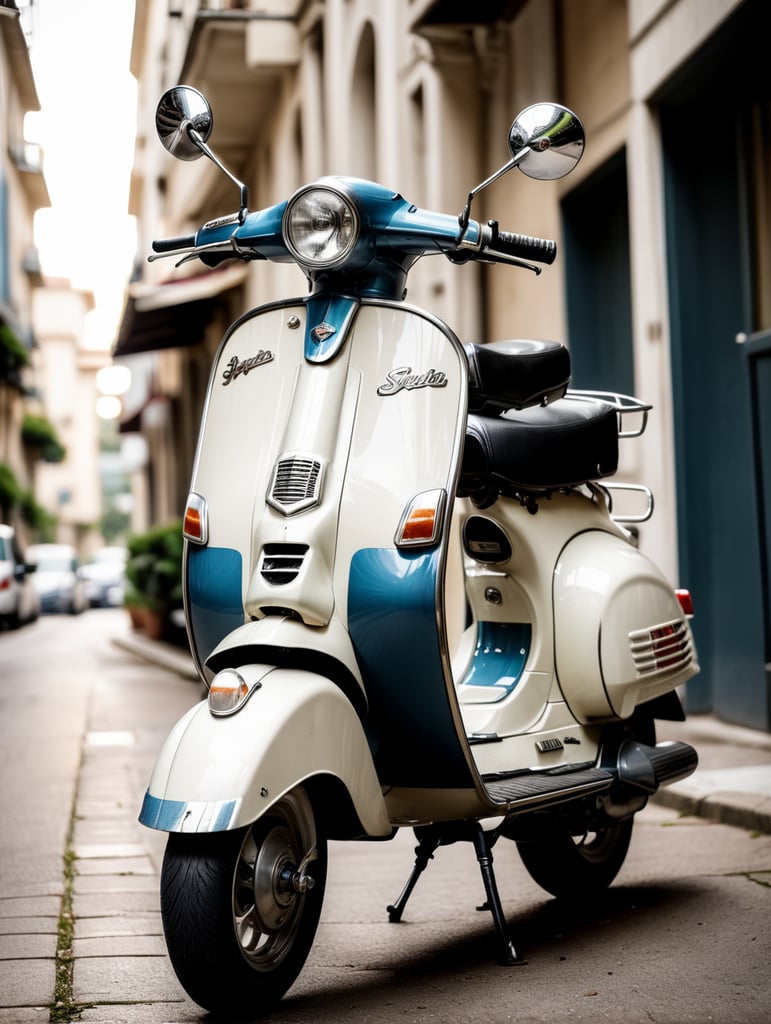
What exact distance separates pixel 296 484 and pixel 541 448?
0.90 m

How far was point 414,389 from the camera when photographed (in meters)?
3.76

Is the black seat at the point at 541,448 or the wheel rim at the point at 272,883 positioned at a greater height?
the black seat at the point at 541,448

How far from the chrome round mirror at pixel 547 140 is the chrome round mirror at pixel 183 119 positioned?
3.22 feet

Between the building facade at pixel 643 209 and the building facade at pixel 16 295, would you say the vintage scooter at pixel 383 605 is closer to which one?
the building facade at pixel 643 209

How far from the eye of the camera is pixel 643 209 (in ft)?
29.1

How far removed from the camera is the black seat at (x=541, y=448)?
4.08 meters

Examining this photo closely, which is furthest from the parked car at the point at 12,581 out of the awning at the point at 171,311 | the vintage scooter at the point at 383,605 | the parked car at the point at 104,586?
the vintage scooter at the point at 383,605

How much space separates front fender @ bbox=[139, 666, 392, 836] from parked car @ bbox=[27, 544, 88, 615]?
98.0 ft

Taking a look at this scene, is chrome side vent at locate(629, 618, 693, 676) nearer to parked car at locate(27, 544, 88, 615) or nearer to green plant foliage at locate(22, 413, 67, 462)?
parked car at locate(27, 544, 88, 615)

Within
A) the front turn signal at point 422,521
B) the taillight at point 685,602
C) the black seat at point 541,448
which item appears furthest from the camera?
the taillight at point 685,602

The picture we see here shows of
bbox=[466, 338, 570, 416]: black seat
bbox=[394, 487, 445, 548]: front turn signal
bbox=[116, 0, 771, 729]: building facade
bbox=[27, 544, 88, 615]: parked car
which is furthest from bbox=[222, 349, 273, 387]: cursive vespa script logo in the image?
bbox=[27, 544, 88, 615]: parked car

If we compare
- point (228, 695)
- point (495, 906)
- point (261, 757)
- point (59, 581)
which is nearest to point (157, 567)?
point (495, 906)

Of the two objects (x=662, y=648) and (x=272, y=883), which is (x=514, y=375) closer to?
(x=662, y=648)

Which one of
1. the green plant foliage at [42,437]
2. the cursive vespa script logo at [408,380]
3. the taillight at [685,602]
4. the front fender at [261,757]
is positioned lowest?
the front fender at [261,757]
